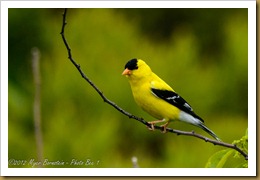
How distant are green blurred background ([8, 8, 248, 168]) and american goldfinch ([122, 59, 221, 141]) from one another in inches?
20.3

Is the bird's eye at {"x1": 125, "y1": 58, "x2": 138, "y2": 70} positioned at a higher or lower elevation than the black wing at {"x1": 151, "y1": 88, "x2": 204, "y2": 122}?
higher

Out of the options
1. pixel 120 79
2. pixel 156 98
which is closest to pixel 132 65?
pixel 156 98

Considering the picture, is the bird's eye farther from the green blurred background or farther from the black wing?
the green blurred background

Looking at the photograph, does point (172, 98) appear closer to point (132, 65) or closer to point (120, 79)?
point (132, 65)

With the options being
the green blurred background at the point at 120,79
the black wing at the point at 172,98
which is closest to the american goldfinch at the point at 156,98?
the black wing at the point at 172,98

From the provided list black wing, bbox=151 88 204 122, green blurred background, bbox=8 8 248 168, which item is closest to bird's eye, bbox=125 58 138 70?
black wing, bbox=151 88 204 122

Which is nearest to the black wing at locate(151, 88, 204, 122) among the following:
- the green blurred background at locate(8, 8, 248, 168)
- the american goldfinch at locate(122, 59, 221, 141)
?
the american goldfinch at locate(122, 59, 221, 141)

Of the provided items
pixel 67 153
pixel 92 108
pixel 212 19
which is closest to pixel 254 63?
pixel 212 19

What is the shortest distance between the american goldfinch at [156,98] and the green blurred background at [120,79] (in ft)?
1.69

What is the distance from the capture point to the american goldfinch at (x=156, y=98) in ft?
10.7

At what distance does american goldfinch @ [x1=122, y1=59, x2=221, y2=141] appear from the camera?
10.7ft

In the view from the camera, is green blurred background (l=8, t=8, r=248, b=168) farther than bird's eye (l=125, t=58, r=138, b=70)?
Yes

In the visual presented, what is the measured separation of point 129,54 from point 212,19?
0.52m

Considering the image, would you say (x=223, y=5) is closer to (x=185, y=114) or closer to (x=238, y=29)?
(x=185, y=114)
